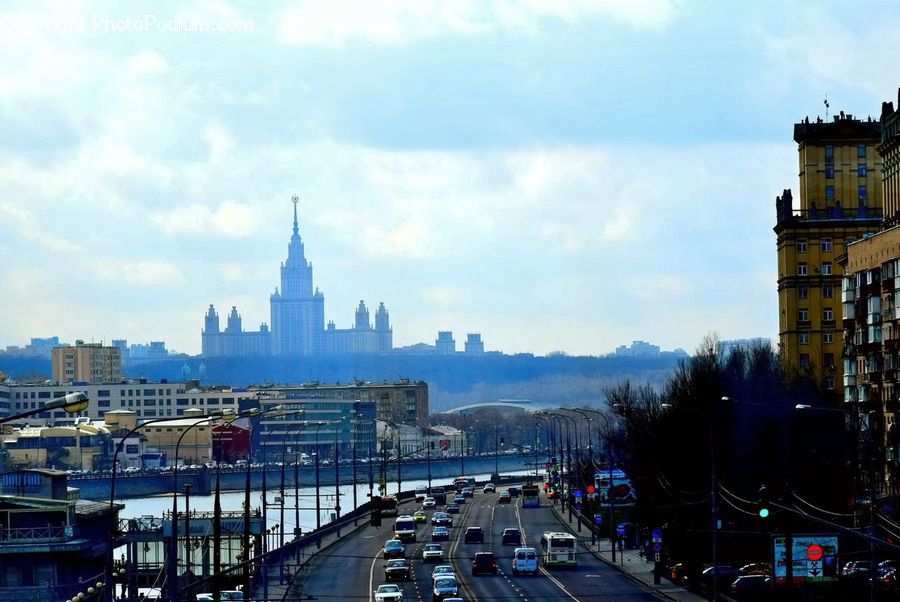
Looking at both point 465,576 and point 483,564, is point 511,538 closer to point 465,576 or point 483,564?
point 483,564

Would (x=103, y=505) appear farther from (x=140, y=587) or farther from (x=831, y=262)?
(x=831, y=262)

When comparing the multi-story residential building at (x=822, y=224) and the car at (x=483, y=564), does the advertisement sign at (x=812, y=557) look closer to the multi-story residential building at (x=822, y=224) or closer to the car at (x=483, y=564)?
the car at (x=483, y=564)

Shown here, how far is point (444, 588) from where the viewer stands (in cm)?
7925

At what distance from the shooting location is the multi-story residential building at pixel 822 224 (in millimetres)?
153250

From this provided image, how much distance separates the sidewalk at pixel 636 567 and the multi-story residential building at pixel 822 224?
26330 mm

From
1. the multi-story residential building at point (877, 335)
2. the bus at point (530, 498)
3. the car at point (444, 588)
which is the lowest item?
the bus at point (530, 498)

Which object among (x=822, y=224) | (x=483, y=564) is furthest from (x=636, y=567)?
(x=822, y=224)

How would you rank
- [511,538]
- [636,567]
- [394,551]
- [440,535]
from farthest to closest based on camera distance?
1. [440,535]
2. [511,538]
3. [394,551]
4. [636,567]

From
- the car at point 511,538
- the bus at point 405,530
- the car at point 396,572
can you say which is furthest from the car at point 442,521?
the car at point 396,572

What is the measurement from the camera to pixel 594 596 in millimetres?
80500

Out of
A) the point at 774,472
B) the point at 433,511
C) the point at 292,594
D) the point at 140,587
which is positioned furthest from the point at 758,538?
the point at 433,511

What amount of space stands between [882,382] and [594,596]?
31.0m

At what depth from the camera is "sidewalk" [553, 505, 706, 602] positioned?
271 feet

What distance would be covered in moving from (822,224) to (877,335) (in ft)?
164
